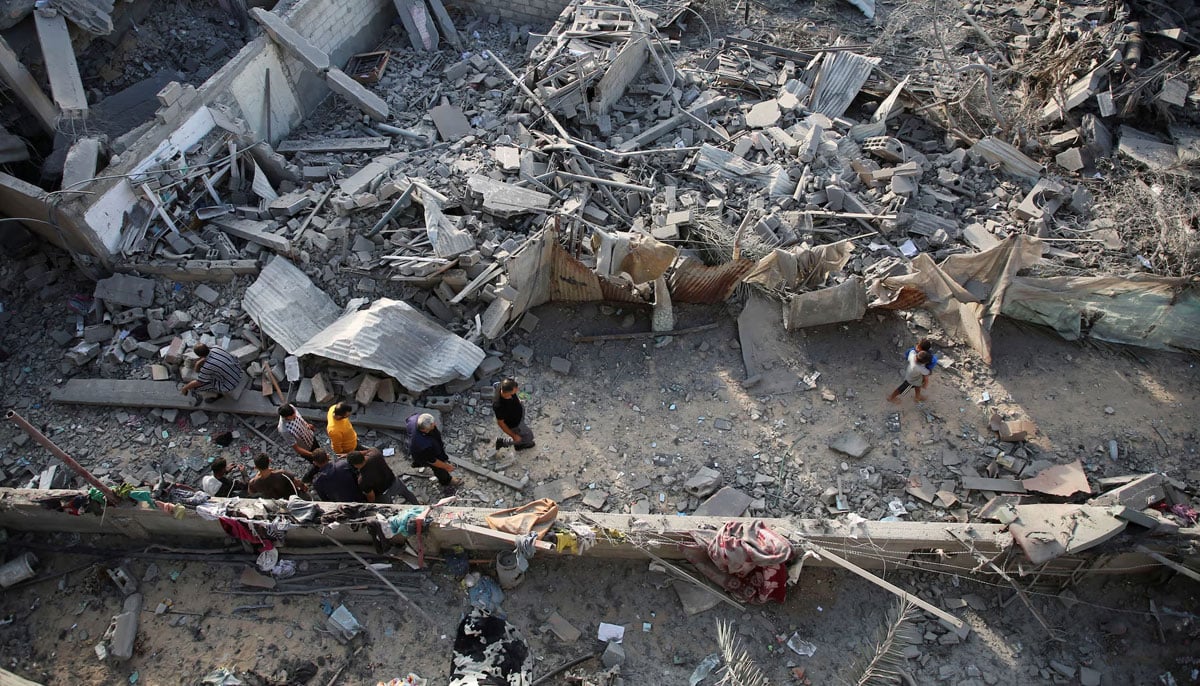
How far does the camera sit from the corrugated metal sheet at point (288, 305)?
876cm

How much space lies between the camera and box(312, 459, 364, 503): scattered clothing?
7.02 m

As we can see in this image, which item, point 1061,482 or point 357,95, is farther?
point 357,95

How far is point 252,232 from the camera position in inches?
373

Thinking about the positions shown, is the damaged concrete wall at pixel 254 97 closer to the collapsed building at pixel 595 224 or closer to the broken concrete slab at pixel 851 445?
the collapsed building at pixel 595 224

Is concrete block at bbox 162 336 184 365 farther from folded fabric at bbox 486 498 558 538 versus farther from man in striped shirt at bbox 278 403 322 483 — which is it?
folded fabric at bbox 486 498 558 538

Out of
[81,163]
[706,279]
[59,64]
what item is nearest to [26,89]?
[59,64]

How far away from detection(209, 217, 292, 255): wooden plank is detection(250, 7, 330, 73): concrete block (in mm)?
3276

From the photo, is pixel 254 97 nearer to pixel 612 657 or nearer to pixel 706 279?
pixel 706 279

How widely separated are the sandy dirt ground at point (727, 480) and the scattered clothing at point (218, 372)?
669mm

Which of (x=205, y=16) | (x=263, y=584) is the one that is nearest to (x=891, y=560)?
(x=263, y=584)

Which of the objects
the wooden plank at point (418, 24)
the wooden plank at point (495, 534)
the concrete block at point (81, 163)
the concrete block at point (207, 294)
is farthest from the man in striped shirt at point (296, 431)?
the wooden plank at point (418, 24)

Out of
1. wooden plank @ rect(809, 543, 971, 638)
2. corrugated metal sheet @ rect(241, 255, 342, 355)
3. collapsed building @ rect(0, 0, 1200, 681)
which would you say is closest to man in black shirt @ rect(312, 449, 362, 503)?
collapsed building @ rect(0, 0, 1200, 681)

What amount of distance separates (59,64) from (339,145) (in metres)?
3.79

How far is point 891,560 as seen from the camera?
6.89 meters
